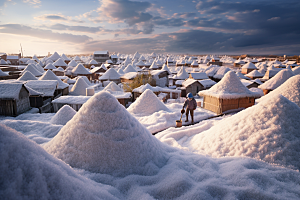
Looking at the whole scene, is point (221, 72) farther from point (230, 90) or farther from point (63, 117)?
point (63, 117)

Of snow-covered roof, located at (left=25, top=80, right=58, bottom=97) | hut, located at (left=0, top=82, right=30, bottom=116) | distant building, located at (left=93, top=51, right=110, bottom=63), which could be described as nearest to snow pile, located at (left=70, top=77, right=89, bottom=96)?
snow-covered roof, located at (left=25, top=80, right=58, bottom=97)

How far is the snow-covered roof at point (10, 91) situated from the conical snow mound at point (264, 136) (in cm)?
1288

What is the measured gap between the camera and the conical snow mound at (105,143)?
3.51 m

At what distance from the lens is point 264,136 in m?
4.52

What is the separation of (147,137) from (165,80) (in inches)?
1108

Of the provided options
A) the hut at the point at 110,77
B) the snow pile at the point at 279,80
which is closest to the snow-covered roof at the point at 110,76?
the hut at the point at 110,77

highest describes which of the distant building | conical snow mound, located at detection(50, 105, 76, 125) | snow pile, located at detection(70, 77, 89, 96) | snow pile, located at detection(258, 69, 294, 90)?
the distant building

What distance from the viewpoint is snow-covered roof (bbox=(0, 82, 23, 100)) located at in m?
11.5

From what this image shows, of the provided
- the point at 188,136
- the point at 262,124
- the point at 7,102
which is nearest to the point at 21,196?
the point at 262,124

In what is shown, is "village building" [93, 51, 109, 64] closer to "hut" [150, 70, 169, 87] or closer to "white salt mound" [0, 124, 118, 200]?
"hut" [150, 70, 169, 87]

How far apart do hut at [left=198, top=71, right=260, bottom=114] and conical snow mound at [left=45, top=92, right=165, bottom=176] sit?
9.32 m

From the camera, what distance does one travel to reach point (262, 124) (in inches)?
189

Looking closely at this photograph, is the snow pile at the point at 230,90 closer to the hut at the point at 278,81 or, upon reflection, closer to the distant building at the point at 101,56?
the hut at the point at 278,81

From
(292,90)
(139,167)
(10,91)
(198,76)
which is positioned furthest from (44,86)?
(198,76)
